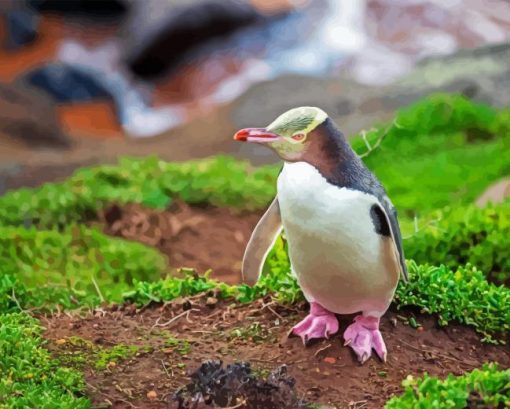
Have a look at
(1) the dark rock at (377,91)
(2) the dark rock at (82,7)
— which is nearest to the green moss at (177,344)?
(1) the dark rock at (377,91)

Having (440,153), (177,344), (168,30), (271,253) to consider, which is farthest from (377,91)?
(177,344)

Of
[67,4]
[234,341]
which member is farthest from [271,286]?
[67,4]

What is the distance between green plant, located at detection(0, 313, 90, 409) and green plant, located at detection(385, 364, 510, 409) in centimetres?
98

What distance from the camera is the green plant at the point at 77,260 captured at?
16.5 ft

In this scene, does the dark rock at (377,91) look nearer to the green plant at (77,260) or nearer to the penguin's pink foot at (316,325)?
the green plant at (77,260)

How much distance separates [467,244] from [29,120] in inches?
241

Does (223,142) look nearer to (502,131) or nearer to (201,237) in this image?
(502,131)

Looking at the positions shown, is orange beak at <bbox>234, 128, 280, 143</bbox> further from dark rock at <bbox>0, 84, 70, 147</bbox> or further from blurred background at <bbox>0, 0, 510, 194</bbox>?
dark rock at <bbox>0, 84, 70, 147</bbox>

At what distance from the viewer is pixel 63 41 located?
12977 mm

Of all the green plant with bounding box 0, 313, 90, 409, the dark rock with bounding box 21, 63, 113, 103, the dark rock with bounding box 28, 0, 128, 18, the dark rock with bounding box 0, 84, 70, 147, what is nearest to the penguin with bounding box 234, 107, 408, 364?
the green plant with bounding box 0, 313, 90, 409

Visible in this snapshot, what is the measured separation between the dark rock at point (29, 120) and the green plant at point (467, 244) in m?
5.66

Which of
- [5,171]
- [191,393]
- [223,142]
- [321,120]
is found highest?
[321,120]

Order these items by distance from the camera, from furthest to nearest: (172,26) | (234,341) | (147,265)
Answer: (172,26)
(147,265)
(234,341)

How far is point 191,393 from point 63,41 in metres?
10.7
